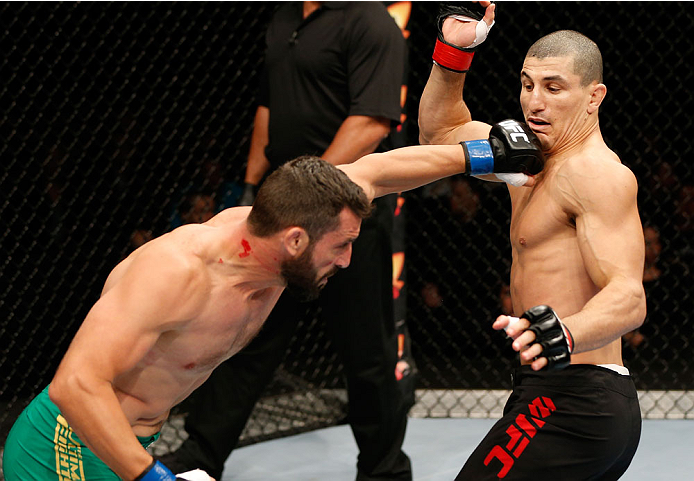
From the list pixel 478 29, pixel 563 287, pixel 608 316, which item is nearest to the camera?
pixel 608 316

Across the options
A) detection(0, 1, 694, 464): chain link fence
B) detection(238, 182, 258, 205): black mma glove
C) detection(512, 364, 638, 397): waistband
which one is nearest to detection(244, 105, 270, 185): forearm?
detection(238, 182, 258, 205): black mma glove

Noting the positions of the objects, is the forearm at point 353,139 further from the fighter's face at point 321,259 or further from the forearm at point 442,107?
the fighter's face at point 321,259

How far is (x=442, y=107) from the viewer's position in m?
1.90

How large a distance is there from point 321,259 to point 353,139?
0.98m

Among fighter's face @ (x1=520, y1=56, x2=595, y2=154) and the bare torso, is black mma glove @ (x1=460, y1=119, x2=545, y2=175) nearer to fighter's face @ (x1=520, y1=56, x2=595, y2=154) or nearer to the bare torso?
fighter's face @ (x1=520, y1=56, x2=595, y2=154)

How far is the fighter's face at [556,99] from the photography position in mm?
1664

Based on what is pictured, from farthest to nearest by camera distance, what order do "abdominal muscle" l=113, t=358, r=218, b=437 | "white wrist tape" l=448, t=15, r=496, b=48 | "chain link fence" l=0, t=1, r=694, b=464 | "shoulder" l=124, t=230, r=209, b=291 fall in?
1. "chain link fence" l=0, t=1, r=694, b=464
2. "white wrist tape" l=448, t=15, r=496, b=48
3. "abdominal muscle" l=113, t=358, r=218, b=437
4. "shoulder" l=124, t=230, r=209, b=291

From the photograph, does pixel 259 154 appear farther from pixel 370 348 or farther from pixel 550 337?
pixel 550 337

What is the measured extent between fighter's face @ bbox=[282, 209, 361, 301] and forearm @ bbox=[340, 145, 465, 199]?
14 centimetres

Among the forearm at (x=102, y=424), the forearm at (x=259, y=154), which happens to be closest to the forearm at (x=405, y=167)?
the forearm at (x=102, y=424)

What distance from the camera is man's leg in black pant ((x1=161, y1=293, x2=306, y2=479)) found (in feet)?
8.54

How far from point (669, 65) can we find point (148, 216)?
2534 millimetres

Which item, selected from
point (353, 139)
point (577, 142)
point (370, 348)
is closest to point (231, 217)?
point (577, 142)

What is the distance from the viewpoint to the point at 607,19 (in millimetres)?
4113
